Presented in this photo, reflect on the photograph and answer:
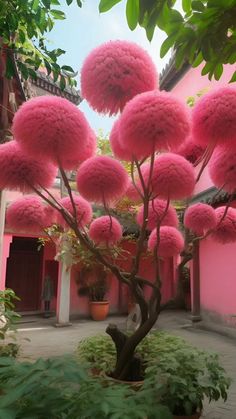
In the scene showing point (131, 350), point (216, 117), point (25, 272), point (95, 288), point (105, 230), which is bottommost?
point (131, 350)

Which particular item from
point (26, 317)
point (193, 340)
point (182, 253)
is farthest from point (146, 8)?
point (26, 317)

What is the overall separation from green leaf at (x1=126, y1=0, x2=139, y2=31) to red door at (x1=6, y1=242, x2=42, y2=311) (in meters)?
9.83

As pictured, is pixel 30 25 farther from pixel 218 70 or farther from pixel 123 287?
pixel 123 287

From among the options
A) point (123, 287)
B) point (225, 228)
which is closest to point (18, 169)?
point (225, 228)

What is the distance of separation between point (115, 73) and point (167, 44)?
0.25 metres

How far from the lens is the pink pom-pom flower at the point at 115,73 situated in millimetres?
1502

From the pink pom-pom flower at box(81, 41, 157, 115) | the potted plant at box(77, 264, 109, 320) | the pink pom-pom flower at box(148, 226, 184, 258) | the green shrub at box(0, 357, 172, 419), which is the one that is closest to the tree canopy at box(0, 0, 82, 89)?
the pink pom-pom flower at box(81, 41, 157, 115)

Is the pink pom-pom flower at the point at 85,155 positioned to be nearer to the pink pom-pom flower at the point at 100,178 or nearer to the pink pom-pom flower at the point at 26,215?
the pink pom-pom flower at the point at 100,178

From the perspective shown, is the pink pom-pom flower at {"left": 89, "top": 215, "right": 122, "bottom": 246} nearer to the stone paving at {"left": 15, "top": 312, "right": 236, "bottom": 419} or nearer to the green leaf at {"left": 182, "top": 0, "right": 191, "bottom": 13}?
the green leaf at {"left": 182, "top": 0, "right": 191, "bottom": 13}

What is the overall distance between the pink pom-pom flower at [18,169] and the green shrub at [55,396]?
2.70 ft

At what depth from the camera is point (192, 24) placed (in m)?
1.33

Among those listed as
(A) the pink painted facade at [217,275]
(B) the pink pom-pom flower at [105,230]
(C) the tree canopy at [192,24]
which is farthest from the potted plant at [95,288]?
(C) the tree canopy at [192,24]

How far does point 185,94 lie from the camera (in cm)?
946

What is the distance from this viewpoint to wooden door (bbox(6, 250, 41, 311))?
10344mm
